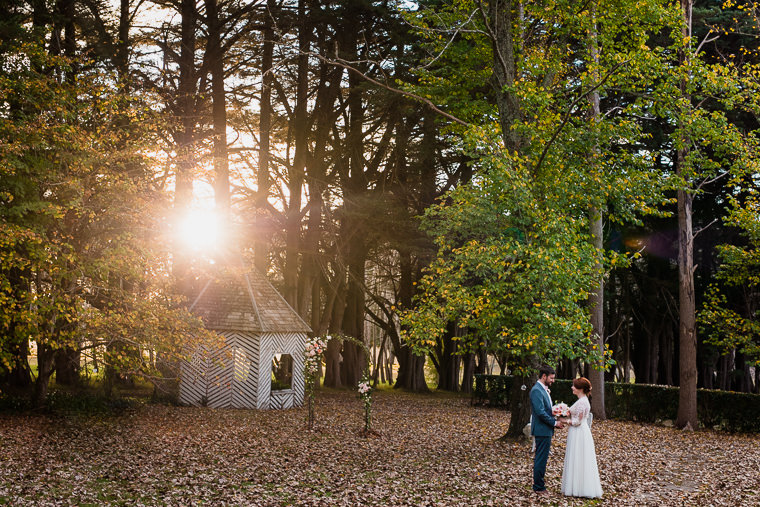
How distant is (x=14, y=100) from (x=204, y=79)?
1100 cm

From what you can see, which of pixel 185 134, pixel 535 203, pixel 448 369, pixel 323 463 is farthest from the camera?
pixel 448 369

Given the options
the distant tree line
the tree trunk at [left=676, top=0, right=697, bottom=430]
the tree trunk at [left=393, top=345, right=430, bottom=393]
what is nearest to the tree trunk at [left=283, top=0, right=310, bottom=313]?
the distant tree line

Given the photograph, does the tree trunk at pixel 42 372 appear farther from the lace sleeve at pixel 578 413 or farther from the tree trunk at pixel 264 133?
the lace sleeve at pixel 578 413

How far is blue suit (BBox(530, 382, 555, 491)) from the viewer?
10.1 m

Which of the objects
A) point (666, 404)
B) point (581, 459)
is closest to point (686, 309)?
point (666, 404)

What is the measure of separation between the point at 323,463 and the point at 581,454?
16.3 ft

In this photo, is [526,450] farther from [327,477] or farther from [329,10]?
[329,10]

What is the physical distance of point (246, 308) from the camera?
2386cm

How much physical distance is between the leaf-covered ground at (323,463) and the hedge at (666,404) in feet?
4.99

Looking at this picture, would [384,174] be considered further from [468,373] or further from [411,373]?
[468,373]

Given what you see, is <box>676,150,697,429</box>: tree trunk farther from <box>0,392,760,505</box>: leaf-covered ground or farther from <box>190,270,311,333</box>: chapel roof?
<box>190,270,311,333</box>: chapel roof

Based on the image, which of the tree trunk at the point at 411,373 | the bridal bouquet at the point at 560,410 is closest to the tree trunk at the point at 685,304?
the bridal bouquet at the point at 560,410

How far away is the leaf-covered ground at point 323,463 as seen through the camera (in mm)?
10016

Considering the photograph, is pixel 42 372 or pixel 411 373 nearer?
pixel 42 372
